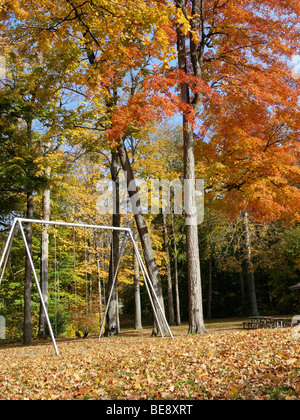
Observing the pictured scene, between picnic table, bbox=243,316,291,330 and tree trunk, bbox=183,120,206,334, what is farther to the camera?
picnic table, bbox=243,316,291,330

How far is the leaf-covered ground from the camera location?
3.82 metres

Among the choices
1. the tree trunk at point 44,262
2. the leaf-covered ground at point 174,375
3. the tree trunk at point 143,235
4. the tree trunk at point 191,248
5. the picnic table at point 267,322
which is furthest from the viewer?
the tree trunk at point 44,262

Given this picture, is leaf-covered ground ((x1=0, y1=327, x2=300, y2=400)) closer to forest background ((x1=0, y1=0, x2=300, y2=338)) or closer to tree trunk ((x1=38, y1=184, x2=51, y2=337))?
forest background ((x1=0, y1=0, x2=300, y2=338))

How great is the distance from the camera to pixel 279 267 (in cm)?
2025

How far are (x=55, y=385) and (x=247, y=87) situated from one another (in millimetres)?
8363

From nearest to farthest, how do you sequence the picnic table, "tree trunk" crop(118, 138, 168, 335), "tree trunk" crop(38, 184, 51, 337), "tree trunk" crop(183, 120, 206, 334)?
"tree trunk" crop(183, 120, 206, 334), "tree trunk" crop(118, 138, 168, 335), the picnic table, "tree trunk" crop(38, 184, 51, 337)

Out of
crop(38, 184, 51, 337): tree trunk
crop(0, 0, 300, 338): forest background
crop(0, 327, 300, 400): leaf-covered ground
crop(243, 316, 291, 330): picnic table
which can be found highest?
crop(0, 0, 300, 338): forest background

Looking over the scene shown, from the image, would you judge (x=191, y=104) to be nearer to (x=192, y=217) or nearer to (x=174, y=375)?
(x=192, y=217)

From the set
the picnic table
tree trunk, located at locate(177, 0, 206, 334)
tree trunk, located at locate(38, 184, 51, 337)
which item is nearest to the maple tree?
tree trunk, located at locate(177, 0, 206, 334)

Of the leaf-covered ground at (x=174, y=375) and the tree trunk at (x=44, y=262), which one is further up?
the tree trunk at (x=44, y=262)

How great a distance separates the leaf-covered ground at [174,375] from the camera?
12.5ft

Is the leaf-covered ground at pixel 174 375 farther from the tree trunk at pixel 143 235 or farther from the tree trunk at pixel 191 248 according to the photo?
the tree trunk at pixel 143 235

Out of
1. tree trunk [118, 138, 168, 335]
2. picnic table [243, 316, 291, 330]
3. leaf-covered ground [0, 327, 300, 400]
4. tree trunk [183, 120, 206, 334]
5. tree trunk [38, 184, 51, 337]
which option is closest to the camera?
leaf-covered ground [0, 327, 300, 400]

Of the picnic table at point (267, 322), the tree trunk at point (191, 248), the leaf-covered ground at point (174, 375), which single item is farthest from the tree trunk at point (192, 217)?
the picnic table at point (267, 322)
